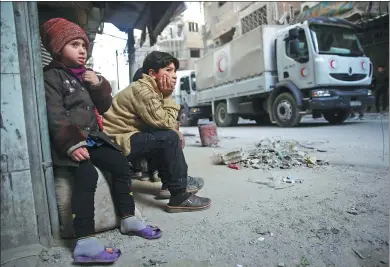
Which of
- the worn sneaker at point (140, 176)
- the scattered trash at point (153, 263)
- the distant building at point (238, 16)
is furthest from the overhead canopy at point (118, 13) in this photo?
the distant building at point (238, 16)

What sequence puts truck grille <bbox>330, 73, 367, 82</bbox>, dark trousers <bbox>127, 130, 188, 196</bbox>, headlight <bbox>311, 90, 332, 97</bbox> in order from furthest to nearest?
truck grille <bbox>330, 73, 367, 82</bbox>
headlight <bbox>311, 90, 332, 97</bbox>
dark trousers <bbox>127, 130, 188, 196</bbox>

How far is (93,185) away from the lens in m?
1.53

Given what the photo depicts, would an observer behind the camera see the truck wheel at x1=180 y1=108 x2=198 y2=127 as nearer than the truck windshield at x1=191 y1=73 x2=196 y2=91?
Yes

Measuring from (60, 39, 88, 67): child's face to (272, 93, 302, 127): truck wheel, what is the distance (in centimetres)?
663

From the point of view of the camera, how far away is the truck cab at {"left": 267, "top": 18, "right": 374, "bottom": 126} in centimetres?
707

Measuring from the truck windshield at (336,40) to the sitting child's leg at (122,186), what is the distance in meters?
6.75

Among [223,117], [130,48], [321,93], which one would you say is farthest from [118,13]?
[223,117]

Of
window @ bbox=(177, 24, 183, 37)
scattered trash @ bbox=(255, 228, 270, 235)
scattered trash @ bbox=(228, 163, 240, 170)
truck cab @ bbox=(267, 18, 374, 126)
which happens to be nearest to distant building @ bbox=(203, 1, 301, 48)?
truck cab @ bbox=(267, 18, 374, 126)

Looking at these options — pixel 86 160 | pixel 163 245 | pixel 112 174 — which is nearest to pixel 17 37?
pixel 86 160

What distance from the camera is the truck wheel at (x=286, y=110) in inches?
301

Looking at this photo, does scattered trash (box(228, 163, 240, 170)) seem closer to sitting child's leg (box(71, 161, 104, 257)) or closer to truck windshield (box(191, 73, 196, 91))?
sitting child's leg (box(71, 161, 104, 257))

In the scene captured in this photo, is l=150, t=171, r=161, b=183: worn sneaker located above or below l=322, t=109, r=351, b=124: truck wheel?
below

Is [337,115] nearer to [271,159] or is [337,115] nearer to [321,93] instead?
[321,93]

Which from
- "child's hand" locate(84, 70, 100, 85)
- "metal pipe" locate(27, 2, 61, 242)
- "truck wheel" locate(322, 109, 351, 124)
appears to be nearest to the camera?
"metal pipe" locate(27, 2, 61, 242)
